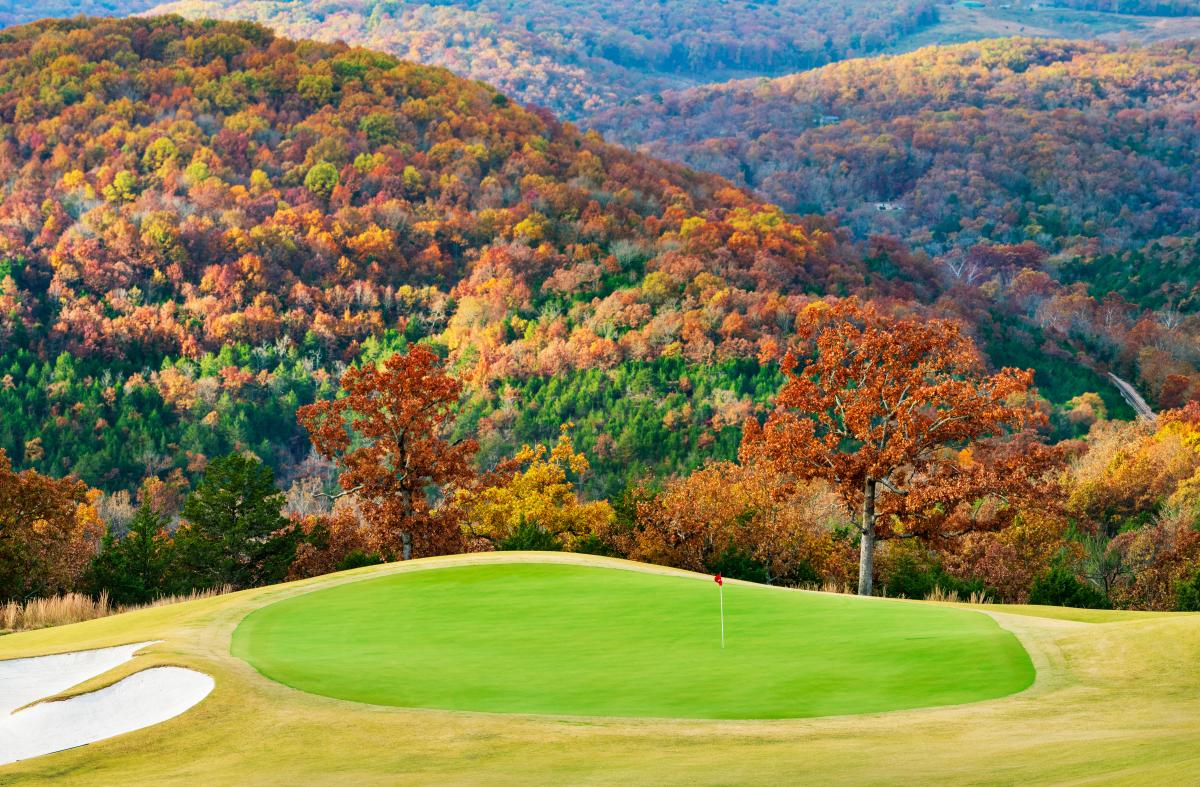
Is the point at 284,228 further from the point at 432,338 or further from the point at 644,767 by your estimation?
the point at 644,767

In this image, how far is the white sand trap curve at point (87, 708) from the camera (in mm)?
11828

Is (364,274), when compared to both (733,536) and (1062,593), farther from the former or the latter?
(1062,593)

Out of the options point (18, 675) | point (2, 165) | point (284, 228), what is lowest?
point (18, 675)

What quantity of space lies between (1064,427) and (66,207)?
73.0 meters

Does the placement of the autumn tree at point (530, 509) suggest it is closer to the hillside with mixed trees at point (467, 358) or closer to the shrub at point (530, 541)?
the hillside with mixed trees at point (467, 358)

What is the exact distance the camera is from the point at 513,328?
95250mm

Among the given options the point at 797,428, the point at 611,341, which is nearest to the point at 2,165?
the point at 611,341

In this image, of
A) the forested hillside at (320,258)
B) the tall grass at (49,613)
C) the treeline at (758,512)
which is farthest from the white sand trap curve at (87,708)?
the forested hillside at (320,258)

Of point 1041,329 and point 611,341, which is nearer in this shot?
point 611,341

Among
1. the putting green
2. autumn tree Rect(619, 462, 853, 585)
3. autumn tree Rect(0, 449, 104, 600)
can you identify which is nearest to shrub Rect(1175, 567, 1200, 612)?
autumn tree Rect(619, 462, 853, 585)

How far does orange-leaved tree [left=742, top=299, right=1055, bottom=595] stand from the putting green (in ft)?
35.7

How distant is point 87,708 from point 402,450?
24503 mm

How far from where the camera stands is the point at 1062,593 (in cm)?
2928

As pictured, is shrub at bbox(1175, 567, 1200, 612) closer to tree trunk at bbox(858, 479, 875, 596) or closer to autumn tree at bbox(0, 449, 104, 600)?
tree trunk at bbox(858, 479, 875, 596)
